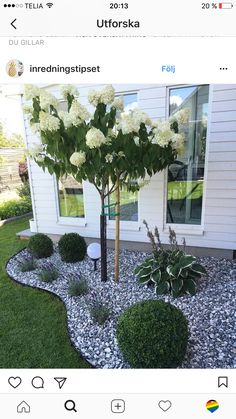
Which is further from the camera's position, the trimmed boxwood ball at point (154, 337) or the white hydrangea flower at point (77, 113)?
the white hydrangea flower at point (77, 113)

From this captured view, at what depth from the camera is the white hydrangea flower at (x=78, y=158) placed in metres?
2.07

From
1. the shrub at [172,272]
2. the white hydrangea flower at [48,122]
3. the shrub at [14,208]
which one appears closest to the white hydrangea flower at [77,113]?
the white hydrangea flower at [48,122]

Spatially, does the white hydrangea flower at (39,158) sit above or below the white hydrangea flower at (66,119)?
below

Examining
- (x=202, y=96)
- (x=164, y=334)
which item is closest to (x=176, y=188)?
(x=202, y=96)

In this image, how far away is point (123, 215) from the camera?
3.96 metres

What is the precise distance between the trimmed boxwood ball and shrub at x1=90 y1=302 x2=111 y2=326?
1.82ft

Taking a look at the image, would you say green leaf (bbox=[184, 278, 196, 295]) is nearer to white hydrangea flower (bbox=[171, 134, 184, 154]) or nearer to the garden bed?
the garden bed

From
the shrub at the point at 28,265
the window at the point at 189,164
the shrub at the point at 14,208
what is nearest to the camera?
the window at the point at 189,164

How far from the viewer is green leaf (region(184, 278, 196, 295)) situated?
8.43ft
